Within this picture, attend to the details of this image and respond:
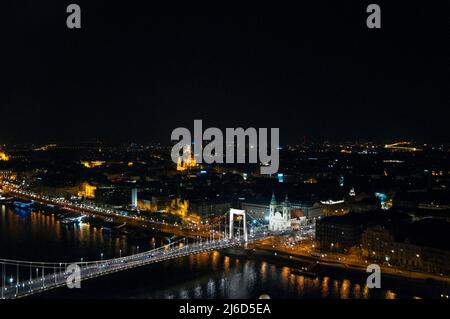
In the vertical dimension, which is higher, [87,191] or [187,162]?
[187,162]

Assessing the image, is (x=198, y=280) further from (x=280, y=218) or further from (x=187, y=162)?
(x=187, y=162)

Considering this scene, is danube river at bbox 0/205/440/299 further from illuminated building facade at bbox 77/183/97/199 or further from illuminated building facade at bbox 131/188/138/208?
illuminated building facade at bbox 77/183/97/199

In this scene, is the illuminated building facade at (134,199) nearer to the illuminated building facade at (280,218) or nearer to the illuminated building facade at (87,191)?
the illuminated building facade at (87,191)

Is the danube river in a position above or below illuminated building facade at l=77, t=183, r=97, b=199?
above

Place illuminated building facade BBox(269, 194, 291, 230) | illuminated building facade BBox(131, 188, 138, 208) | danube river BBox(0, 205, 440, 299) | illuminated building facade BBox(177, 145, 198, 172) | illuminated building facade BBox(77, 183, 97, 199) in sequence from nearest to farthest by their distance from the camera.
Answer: danube river BBox(0, 205, 440, 299) → illuminated building facade BBox(269, 194, 291, 230) → illuminated building facade BBox(131, 188, 138, 208) → illuminated building facade BBox(77, 183, 97, 199) → illuminated building facade BBox(177, 145, 198, 172)

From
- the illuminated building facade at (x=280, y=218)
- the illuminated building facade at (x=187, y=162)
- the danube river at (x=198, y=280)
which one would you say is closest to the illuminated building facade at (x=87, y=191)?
the illuminated building facade at (x=187, y=162)

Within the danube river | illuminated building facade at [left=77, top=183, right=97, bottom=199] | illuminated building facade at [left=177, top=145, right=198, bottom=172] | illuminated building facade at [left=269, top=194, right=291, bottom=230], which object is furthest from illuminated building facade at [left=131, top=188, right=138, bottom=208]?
illuminated building facade at [left=177, top=145, right=198, bottom=172]

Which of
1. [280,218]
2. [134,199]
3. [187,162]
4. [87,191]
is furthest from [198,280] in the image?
A: [187,162]
